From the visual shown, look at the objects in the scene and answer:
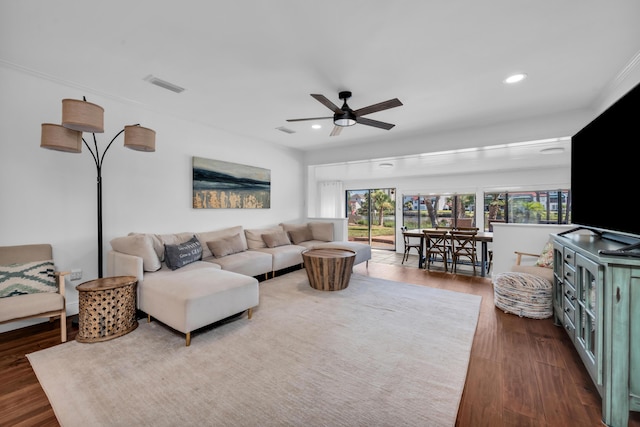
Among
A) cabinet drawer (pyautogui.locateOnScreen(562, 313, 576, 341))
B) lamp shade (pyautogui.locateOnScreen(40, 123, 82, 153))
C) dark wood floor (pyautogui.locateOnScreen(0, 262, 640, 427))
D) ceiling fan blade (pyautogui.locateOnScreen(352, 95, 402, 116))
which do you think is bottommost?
dark wood floor (pyautogui.locateOnScreen(0, 262, 640, 427))

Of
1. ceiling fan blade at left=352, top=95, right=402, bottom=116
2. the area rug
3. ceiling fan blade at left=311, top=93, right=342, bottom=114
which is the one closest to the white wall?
the area rug

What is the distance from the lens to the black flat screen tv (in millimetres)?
1759

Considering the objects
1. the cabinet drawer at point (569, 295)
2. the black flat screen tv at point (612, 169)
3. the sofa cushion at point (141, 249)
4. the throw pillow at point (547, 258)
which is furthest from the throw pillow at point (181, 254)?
the throw pillow at point (547, 258)

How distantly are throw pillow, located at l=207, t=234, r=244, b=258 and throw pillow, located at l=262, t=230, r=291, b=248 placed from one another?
1.93 feet

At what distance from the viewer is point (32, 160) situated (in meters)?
2.82

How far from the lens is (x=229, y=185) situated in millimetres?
4977

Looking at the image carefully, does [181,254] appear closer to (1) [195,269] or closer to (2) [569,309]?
(1) [195,269]

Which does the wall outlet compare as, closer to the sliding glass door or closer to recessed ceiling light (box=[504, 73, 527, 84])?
recessed ceiling light (box=[504, 73, 527, 84])

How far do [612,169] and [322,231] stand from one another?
455cm

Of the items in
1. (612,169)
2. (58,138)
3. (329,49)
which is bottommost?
→ (612,169)

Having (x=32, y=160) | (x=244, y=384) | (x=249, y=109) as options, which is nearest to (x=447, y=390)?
(x=244, y=384)

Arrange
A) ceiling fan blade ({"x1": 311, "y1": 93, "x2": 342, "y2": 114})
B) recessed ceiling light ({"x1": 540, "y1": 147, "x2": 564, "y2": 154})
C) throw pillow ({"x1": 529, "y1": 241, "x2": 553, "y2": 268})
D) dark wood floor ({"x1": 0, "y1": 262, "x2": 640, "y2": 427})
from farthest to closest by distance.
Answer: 1. recessed ceiling light ({"x1": 540, "y1": 147, "x2": 564, "y2": 154})
2. throw pillow ({"x1": 529, "y1": 241, "x2": 553, "y2": 268})
3. ceiling fan blade ({"x1": 311, "y1": 93, "x2": 342, "y2": 114})
4. dark wood floor ({"x1": 0, "y1": 262, "x2": 640, "y2": 427})

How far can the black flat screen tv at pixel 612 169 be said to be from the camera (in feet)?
5.77

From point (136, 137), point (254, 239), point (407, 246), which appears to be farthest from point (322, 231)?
point (136, 137)
